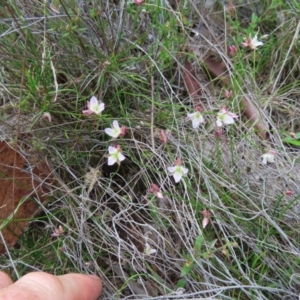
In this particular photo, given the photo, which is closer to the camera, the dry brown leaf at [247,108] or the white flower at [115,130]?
the white flower at [115,130]

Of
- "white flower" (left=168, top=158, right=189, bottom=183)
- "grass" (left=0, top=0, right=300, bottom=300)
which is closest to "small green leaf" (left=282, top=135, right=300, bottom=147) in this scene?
"grass" (left=0, top=0, right=300, bottom=300)

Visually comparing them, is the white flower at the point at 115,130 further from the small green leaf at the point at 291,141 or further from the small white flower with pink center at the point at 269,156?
the small green leaf at the point at 291,141

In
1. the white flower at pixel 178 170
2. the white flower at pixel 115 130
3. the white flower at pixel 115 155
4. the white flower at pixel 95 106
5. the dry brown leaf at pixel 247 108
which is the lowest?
the dry brown leaf at pixel 247 108

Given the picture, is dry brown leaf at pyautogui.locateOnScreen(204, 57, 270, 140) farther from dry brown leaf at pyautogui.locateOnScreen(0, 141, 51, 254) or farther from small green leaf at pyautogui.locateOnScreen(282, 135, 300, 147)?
dry brown leaf at pyautogui.locateOnScreen(0, 141, 51, 254)

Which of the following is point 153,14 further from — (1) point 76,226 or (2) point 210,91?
(1) point 76,226

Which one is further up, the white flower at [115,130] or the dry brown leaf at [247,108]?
the white flower at [115,130]

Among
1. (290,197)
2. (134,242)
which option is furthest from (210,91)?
(134,242)

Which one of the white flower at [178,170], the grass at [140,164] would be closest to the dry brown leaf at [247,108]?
the grass at [140,164]
